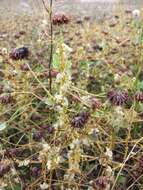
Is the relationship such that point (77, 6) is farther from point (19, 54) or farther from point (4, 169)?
point (4, 169)

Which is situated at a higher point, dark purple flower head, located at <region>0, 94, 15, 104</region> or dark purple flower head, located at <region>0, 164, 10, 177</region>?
dark purple flower head, located at <region>0, 94, 15, 104</region>

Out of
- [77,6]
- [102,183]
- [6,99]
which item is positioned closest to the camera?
[102,183]

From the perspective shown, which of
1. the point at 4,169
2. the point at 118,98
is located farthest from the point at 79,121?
the point at 4,169

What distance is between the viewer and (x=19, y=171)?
5.33 ft

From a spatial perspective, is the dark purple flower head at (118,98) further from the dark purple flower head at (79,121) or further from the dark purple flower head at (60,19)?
the dark purple flower head at (60,19)

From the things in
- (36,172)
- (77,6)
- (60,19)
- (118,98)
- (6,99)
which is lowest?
(77,6)

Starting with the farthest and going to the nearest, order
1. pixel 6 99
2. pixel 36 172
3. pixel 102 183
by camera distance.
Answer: pixel 6 99
pixel 36 172
pixel 102 183

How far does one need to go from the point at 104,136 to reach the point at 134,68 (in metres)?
0.69

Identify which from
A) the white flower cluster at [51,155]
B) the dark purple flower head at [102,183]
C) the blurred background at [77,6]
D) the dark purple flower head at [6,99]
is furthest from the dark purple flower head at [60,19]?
the blurred background at [77,6]

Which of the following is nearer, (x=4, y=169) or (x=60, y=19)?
(x=4, y=169)

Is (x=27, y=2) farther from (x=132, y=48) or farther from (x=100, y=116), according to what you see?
(x=100, y=116)

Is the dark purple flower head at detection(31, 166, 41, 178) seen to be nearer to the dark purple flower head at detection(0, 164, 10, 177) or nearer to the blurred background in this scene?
the dark purple flower head at detection(0, 164, 10, 177)

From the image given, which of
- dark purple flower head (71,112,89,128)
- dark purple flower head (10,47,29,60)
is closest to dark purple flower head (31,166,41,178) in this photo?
dark purple flower head (71,112,89,128)

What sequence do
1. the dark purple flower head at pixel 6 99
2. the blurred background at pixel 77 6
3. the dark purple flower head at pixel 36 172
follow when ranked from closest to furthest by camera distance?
the dark purple flower head at pixel 36 172 < the dark purple flower head at pixel 6 99 < the blurred background at pixel 77 6
